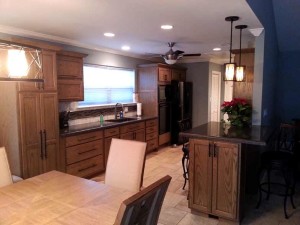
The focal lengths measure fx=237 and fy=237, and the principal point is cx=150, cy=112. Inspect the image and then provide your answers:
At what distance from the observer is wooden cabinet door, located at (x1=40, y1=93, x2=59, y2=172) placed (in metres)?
3.15

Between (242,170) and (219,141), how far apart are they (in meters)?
0.42

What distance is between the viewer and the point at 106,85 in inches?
200

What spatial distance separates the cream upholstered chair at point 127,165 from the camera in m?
2.09

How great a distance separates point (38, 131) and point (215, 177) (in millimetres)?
2282

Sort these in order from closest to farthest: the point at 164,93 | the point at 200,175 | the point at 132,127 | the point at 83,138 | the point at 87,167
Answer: the point at 200,175 < the point at 83,138 < the point at 87,167 < the point at 132,127 < the point at 164,93

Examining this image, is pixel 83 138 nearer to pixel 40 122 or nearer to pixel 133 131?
pixel 40 122

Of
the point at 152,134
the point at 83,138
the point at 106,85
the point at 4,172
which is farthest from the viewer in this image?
the point at 152,134

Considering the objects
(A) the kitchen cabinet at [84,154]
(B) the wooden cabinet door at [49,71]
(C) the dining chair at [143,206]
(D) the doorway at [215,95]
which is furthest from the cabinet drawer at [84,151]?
(D) the doorway at [215,95]

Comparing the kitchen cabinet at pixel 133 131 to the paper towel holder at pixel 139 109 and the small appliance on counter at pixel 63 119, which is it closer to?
the paper towel holder at pixel 139 109

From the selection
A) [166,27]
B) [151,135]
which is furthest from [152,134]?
[166,27]

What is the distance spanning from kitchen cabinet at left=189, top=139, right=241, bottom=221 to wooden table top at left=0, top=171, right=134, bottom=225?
120 centimetres

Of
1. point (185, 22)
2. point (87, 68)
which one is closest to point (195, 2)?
point (185, 22)

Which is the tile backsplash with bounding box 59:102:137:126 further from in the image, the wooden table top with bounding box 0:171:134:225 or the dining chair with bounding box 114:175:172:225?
the dining chair with bounding box 114:175:172:225

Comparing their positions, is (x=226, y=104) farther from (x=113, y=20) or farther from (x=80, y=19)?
(x=80, y=19)
